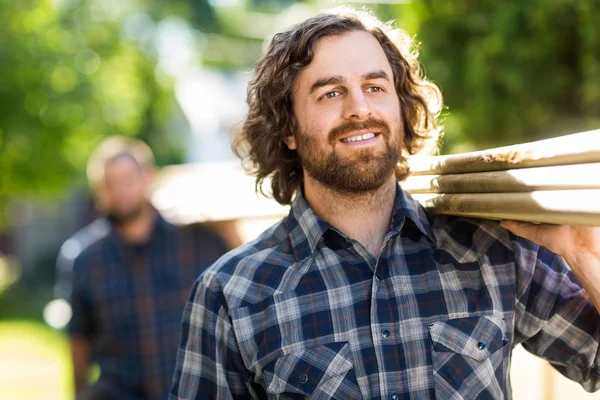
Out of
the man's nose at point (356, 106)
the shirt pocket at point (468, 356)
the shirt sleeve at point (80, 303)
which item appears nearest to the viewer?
the shirt pocket at point (468, 356)

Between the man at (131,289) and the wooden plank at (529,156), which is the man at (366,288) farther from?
the man at (131,289)

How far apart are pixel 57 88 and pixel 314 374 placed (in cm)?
1037

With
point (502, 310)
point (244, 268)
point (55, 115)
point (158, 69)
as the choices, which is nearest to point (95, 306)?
point (244, 268)

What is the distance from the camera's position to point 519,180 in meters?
1.86

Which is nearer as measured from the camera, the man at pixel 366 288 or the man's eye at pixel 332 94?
the man at pixel 366 288

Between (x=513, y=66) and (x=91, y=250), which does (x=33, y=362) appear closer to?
(x=91, y=250)

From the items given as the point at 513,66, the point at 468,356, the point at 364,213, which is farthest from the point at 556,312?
the point at 513,66

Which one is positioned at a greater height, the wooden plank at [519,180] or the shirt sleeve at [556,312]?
the wooden plank at [519,180]

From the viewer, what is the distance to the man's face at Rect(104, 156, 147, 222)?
4512mm

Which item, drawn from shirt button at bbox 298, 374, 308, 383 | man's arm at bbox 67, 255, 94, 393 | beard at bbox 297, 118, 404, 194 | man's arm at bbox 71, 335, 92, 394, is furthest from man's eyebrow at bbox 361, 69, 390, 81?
man's arm at bbox 71, 335, 92, 394

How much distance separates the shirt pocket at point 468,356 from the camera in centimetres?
209

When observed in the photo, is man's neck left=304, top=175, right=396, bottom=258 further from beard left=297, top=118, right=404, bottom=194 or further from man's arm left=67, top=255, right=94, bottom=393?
man's arm left=67, top=255, right=94, bottom=393

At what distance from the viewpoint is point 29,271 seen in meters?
17.9

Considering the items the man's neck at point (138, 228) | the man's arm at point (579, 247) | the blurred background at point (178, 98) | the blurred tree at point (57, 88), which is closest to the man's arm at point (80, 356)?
the blurred background at point (178, 98)
